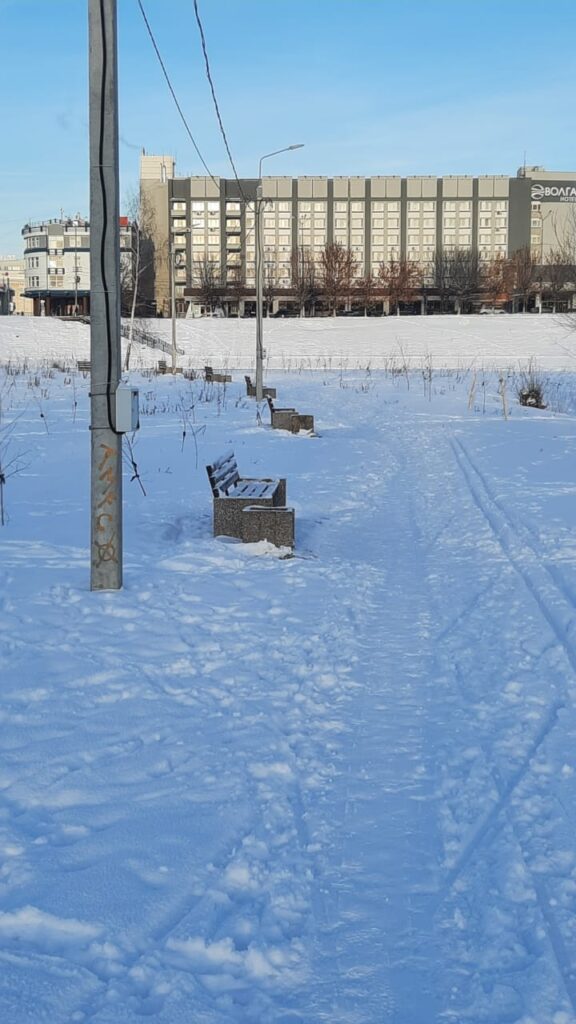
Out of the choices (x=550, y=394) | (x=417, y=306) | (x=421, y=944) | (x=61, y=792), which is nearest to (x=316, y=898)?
(x=421, y=944)

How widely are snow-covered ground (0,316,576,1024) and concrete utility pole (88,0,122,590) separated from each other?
0.55 meters

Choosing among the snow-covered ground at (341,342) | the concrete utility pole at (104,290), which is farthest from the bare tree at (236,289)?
the concrete utility pole at (104,290)

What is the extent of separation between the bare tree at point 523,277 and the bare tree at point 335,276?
16.6 meters

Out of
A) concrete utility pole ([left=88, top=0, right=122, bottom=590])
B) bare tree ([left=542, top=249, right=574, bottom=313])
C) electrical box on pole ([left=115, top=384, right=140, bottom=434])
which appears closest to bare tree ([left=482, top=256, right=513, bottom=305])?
bare tree ([left=542, top=249, right=574, bottom=313])

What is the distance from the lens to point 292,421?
64.1ft

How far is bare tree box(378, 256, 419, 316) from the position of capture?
97312mm

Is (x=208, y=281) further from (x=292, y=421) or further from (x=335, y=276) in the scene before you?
(x=292, y=421)

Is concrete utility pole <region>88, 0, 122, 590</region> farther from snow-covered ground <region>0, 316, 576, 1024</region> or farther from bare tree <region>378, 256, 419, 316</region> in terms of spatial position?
bare tree <region>378, 256, 419, 316</region>

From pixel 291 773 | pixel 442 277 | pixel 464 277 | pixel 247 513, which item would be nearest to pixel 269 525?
pixel 247 513

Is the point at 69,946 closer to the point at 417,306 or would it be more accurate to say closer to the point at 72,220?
the point at 417,306

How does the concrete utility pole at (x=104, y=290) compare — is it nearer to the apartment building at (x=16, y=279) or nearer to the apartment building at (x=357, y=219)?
the apartment building at (x=357, y=219)

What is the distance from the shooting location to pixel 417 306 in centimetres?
10675

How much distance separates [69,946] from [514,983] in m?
1.44

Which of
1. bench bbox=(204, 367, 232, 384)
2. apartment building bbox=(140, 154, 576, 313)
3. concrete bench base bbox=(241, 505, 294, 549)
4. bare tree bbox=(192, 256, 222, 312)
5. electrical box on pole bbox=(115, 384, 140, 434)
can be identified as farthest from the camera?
apartment building bbox=(140, 154, 576, 313)
